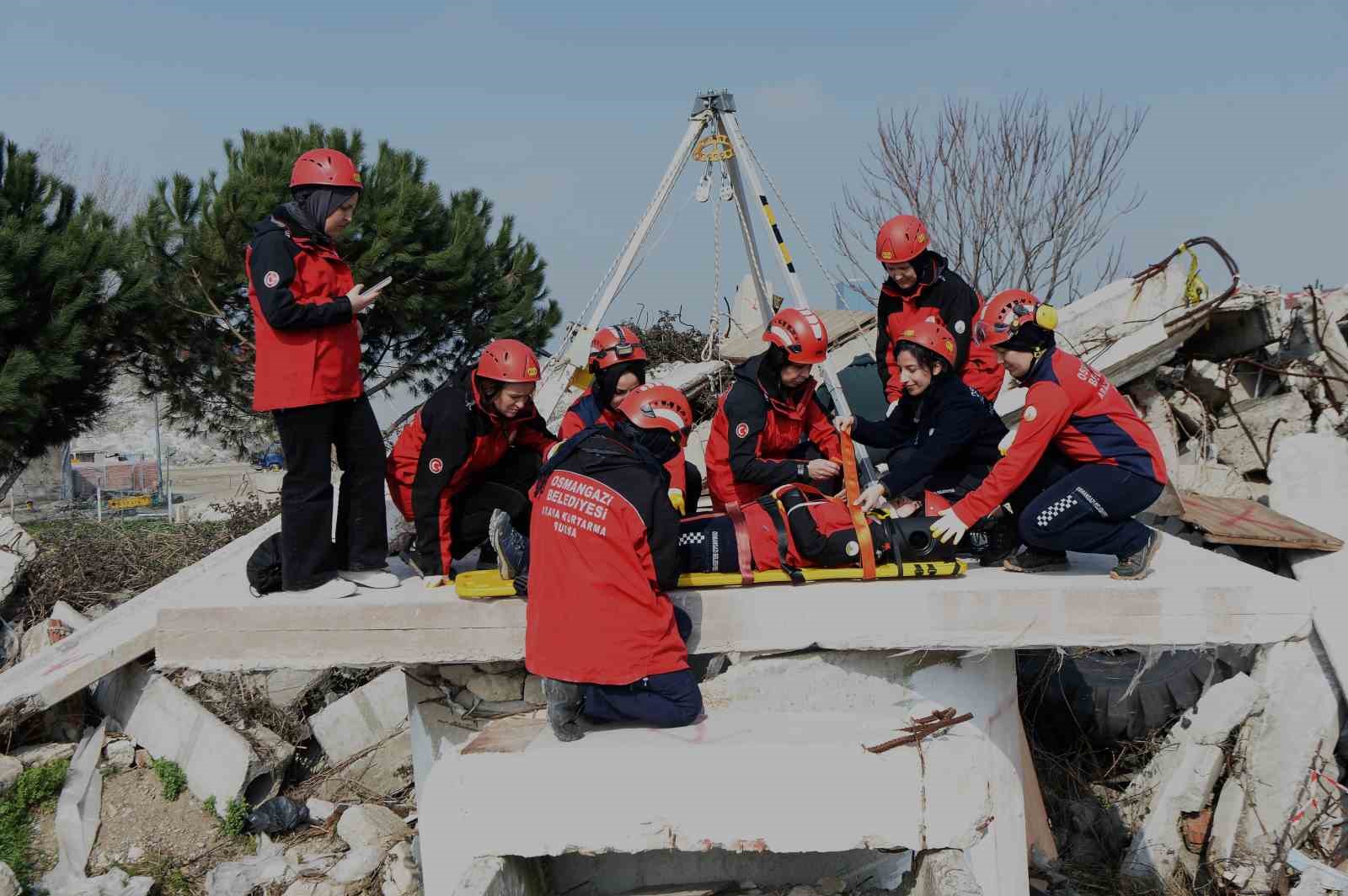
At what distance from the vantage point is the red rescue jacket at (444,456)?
15.5 feet

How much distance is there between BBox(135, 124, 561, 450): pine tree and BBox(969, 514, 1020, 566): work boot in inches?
298

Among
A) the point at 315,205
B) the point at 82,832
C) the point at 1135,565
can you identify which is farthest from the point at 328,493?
the point at 1135,565

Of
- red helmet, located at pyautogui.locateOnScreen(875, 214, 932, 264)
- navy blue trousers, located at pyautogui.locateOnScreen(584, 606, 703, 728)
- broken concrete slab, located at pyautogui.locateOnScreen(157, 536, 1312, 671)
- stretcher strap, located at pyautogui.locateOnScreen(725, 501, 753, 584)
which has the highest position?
red helmet, located at pyautogui.locateOnScreen(875, 214, 932, 264)

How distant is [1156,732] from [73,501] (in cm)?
1782

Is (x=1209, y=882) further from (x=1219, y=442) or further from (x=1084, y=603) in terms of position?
(x=1219, y=442)

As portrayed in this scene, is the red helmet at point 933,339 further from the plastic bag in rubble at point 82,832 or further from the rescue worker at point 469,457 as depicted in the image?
the plastic bag in rubble at point 82,832

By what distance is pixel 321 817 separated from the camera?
240 inches

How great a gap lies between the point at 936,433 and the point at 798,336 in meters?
0.78

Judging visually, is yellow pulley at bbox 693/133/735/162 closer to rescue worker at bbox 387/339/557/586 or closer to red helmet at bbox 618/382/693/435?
rescue worker at bbox 387/339/557/586

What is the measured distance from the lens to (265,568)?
4.66 m

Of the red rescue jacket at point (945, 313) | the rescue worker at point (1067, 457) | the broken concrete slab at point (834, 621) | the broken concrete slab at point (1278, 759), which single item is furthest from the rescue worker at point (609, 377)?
the broken concrete slab at point (1278, 759)

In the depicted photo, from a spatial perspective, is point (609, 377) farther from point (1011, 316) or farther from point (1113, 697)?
point (1113, 697)

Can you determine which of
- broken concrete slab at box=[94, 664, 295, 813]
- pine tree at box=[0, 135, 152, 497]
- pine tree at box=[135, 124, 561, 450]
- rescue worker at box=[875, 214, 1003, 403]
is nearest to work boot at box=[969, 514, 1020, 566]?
rescue worker at box=[875, 214, 1003, 403]

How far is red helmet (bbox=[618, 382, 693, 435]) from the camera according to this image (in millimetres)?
3914
